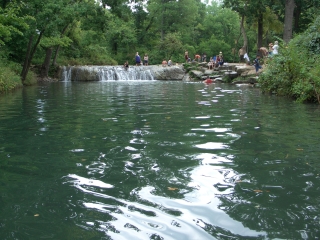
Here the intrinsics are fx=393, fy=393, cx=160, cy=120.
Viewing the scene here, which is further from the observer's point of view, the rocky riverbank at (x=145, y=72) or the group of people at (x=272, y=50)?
the rocky riverbank at (x=145, y=72)

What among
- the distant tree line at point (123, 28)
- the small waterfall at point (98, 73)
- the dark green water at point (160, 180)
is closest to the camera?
the dark green water at point (160, 180)

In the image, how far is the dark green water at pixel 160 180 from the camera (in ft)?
10.5

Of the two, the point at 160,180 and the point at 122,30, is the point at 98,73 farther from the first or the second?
the point at 160,180

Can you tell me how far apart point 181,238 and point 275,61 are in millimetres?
13751

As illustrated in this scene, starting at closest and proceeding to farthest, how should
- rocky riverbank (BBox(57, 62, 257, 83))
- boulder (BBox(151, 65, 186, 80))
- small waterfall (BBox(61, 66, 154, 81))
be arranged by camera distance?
1. rocky riverbank (BBox(57, 62, 257, 83))
2. small waterfall (BBox(61, 66, 154, 81))
3. boulder (BBox(151, 65, 186, 80))

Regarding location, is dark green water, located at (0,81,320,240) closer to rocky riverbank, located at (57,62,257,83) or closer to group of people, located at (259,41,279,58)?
group of people, located at (259,41,279,58)

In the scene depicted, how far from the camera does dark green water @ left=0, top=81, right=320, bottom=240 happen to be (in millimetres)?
3204

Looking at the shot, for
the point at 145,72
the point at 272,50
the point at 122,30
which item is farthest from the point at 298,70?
the point at 122,30

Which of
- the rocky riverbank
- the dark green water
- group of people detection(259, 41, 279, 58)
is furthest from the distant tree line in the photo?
the dark green water

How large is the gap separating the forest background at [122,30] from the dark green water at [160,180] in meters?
8.81

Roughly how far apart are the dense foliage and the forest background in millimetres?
156

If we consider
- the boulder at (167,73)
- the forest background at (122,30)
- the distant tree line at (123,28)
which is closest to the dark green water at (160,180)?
the forest background at (122,30)

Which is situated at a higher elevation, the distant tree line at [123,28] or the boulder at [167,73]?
the distant tree line at [123,28]

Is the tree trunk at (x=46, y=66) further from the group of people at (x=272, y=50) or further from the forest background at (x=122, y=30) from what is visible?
the group of people at (x=272, y=50)
